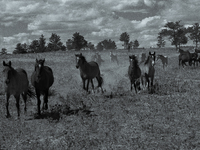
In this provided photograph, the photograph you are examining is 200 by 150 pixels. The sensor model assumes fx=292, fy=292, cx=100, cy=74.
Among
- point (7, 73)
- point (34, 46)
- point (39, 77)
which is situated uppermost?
point (34, 46)

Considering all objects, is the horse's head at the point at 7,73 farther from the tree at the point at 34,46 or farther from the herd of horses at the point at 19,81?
the tree at the point at 34,46

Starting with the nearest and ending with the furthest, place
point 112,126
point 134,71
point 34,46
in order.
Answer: point 112,126
point 134,71
point 34,46

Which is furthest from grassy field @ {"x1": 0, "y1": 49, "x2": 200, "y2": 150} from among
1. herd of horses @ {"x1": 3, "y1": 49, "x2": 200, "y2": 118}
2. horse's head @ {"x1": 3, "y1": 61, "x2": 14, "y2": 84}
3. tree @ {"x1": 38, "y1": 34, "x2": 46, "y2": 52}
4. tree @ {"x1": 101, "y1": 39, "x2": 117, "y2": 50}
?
tree @ {"x1": 101, "y1": 39, "x2": 117, "y2": 50}

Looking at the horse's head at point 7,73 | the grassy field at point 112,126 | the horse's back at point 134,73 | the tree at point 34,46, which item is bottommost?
the grassy field at point 112,126

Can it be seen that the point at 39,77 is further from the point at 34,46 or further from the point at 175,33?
the point at 34,46

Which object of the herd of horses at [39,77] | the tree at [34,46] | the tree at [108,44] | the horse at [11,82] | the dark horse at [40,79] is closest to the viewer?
the horse at [11,82]

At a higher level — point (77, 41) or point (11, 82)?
point (77, 41)

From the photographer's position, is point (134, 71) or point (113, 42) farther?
point (113, 42)

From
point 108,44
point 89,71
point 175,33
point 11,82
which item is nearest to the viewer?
point 11,82

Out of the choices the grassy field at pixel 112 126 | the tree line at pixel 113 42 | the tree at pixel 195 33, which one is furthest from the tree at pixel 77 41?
the grassy field at pixel 112 126

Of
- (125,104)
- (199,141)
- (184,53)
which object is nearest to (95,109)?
(125,104)

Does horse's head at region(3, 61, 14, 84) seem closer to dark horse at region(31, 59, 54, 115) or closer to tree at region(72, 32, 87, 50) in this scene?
dark horse at region(31, 59, 54, 115)

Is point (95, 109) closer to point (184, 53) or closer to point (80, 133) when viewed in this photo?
point (80, 133)

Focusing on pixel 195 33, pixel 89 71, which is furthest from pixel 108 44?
pixel 89 71
